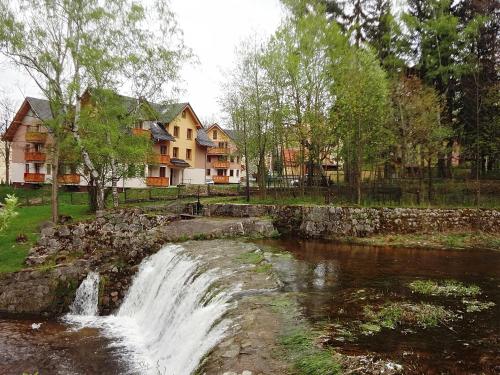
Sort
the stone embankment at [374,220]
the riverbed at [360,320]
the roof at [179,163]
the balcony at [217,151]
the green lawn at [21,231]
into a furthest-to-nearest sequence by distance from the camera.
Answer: the balcony at [217,151], the roof at [179,163], the stone embankment at [374,220], the green lawn at [21,231], the riverbed at [360,320]

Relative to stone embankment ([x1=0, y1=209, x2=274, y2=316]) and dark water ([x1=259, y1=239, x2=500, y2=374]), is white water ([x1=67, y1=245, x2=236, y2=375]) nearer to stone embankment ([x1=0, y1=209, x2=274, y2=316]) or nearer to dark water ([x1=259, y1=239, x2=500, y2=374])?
stone embankment ([x1=0, y1=209, x2=274, y2=316])

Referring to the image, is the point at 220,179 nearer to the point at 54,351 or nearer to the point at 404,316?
the point at 54,351

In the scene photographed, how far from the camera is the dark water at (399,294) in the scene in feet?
22.0

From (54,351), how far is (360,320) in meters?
9.60

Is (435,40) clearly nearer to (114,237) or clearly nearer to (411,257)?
(411,257)

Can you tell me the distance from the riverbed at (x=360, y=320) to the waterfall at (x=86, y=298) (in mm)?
1419

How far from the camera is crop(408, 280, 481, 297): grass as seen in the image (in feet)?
34.5

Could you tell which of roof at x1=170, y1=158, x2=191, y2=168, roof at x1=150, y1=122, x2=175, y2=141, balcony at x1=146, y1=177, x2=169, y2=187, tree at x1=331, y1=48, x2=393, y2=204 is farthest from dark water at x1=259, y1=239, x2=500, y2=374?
roof at x1=170, y1=158, x2=191, y2=168

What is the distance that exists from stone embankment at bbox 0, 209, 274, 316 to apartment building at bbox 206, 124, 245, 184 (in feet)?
120

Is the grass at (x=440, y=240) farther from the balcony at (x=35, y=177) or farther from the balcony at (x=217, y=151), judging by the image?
the balcony at (x=217, y=151)

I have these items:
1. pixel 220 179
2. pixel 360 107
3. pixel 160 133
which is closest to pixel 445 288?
pixel 360 107

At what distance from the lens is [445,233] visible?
67.6 ft

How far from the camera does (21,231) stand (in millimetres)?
20969

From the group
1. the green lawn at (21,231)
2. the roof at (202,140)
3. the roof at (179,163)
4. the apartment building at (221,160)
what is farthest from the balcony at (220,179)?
the green lawn at (21,231)
